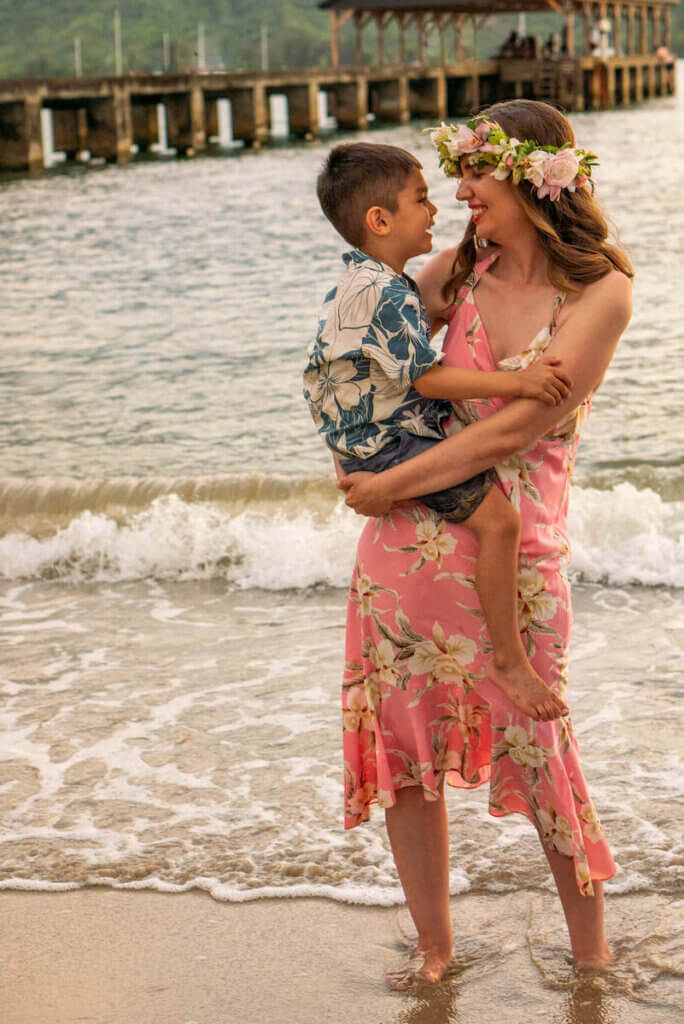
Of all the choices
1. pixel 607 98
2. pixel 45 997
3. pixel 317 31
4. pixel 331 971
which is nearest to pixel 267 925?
pixel 331 971

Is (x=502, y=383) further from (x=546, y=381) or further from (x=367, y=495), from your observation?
(x=367, y=495)

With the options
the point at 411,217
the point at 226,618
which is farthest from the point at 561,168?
the point at 226,618

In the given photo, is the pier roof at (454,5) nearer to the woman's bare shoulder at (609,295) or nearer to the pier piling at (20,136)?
the pier piling at (20,136)

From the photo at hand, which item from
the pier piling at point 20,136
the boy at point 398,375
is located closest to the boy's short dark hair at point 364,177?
the boy at point 398,375

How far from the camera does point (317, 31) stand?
137 m

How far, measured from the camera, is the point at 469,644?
2.48 metres

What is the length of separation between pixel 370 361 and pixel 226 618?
10.4 ft

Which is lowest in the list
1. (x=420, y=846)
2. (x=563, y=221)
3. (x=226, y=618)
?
(x=226, y=618)

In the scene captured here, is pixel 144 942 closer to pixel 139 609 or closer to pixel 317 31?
pixel 139 609

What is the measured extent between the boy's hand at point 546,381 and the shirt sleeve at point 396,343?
16 cm

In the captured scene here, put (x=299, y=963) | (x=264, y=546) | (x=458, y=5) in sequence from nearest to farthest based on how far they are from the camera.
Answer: (x=299, y=963), (x=264, y=546), (x=458, y=5)

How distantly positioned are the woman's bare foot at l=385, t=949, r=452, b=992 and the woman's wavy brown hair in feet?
4.19

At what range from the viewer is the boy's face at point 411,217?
2.42 metres

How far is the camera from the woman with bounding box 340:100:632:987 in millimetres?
2400
